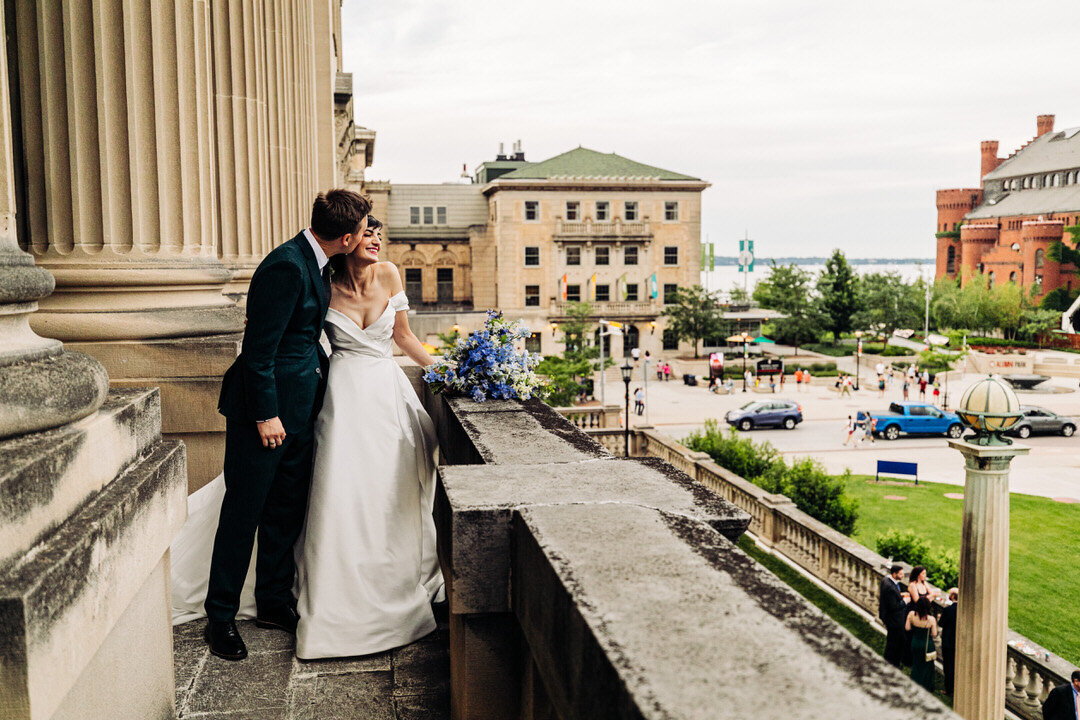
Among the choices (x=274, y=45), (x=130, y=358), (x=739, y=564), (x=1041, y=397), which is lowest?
(x=1041, y=397)

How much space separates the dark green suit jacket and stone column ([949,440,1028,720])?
25.9 ft

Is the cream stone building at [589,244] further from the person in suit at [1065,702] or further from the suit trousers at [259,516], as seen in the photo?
the suit trousers at [259,516]

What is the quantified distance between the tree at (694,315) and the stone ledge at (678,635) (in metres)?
65.3

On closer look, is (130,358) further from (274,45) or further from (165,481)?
(274,45)

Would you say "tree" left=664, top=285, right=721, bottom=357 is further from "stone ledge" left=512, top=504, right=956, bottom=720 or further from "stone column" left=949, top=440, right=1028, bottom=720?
"stone ledge" left=512, top=504, right=956, bottom=720

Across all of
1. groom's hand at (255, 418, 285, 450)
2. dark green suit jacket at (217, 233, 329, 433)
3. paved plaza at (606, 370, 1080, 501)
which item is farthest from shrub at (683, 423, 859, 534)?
groom's hand at (255, 418, 285, 450)

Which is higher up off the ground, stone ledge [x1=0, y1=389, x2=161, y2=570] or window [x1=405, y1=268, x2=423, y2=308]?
window [x1=405, y1=268, x2=423, y2=308]

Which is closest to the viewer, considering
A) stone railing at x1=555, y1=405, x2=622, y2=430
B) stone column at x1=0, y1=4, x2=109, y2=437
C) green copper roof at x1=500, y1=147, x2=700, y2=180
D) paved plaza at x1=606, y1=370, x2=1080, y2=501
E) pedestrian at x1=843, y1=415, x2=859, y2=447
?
stone column at x1=0, y1=4, x2=109, y2=437

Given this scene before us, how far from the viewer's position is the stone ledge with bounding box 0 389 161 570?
1906 millimetres

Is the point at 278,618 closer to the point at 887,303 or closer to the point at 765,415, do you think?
the point at 765,415

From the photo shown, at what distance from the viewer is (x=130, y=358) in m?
5.28

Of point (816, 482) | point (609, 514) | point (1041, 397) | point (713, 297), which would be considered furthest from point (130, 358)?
point (713, 297)

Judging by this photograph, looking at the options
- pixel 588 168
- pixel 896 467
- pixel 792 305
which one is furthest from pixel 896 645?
pixel 792 305

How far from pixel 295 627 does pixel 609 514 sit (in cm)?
266
